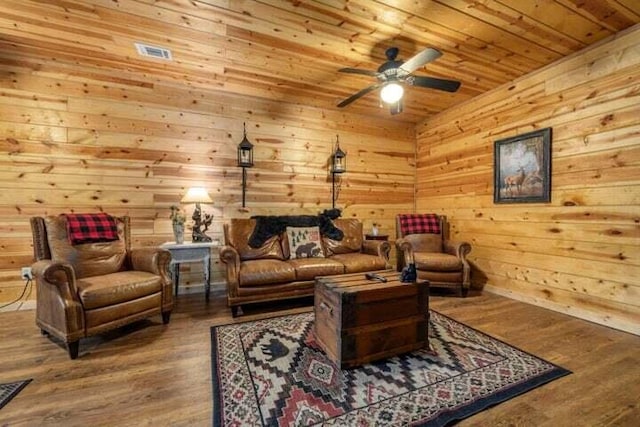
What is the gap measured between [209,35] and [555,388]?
3.70 metres

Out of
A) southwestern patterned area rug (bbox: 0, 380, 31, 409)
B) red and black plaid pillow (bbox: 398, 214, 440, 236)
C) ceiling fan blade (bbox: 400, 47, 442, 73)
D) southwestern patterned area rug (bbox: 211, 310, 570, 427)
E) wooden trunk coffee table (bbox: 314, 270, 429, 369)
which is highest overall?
ceiling fan blade (bbox: 400, 47, 442, 73)

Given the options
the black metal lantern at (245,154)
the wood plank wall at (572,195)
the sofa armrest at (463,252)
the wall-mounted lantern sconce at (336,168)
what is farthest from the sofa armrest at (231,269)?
the wood plank wall at (572,195)

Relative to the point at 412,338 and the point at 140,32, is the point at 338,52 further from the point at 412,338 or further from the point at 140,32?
the point at 412,338

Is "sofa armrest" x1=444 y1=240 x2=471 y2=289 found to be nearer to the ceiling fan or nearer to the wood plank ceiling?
the ceiling fan

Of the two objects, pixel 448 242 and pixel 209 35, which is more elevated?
pixel 209 35

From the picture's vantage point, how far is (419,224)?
415cm

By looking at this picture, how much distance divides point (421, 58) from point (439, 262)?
2.31m

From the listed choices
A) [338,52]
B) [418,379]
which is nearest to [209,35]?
[338,52]

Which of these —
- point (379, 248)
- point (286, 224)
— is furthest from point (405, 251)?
point (286, 224)

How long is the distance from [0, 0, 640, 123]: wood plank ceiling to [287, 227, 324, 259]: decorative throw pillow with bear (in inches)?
72.5

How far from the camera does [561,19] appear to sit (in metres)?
2.38

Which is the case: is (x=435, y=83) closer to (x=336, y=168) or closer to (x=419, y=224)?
(x=336, y=168)

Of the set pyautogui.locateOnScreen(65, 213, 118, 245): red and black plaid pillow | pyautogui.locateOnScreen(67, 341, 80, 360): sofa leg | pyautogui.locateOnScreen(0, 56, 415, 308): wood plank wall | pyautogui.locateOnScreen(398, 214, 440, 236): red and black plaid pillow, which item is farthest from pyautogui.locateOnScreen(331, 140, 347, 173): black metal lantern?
pyautogui.locateOnScreen(67, 341, 80, 360): sofa leg

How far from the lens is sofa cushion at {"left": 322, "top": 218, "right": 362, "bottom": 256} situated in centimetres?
376
